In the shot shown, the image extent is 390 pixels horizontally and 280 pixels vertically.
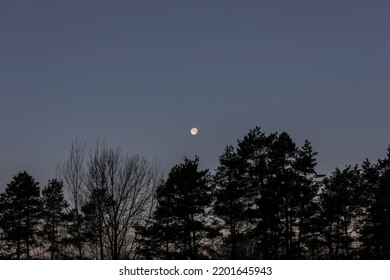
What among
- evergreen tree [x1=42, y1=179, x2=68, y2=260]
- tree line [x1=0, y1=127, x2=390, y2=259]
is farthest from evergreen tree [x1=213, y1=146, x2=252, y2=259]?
evergreen tree [x1=42, y1=179, x2=68, y2=260]

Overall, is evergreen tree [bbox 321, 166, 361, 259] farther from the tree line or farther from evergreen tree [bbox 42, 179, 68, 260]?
evergreen tree [bbox 42, 179, 68, 260]

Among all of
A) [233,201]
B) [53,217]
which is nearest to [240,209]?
[233,201]

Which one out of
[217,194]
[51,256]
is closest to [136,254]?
[217,194]

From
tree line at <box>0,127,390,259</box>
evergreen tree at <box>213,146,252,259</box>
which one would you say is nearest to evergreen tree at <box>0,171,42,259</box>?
tree line at <box>0,127,390,259</box>

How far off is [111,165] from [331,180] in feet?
82.7

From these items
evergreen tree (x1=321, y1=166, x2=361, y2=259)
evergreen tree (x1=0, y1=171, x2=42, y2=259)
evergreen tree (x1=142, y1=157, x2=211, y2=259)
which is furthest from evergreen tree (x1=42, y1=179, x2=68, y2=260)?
evergreen tree (x1=321, y1=166, x2=361, y2=259)

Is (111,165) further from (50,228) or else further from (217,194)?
(50,228)

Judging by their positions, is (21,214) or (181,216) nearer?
(181,216)

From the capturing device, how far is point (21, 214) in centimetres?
4803

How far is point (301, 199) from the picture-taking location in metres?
42.4

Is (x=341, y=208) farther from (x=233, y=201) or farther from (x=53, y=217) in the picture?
(x=53, y=217)

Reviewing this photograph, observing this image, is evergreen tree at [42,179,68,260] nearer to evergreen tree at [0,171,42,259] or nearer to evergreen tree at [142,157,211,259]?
evergreen tree at [0,171,42,259]

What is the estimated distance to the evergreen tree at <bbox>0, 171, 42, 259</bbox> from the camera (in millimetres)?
47219

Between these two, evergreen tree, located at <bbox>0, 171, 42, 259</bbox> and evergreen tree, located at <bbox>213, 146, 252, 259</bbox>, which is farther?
evergreen tree, located at <bbox>0, 171, 42, 259</bbox>
